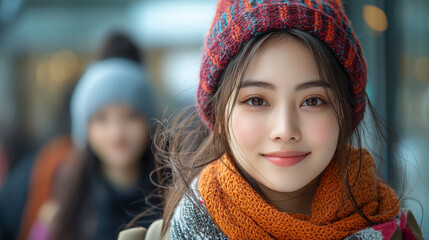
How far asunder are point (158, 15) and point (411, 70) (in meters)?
4.32

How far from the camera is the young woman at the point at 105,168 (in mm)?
2791

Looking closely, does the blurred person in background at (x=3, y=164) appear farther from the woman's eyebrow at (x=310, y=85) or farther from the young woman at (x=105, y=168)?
the woman's eyebrow at (x=310, y=85)

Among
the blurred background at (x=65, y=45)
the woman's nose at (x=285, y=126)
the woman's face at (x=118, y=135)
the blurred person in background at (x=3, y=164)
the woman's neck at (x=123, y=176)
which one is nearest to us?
the woman's nose at (x=285, y=126)

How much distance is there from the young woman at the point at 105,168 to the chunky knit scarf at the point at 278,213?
1.27 metres

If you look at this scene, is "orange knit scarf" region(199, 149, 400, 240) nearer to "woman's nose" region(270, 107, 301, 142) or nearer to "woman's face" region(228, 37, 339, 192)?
"woman's face" region(228, 37, 339, 192)

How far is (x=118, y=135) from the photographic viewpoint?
9.04 feet

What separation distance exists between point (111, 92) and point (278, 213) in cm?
186

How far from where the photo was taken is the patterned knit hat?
1383 millimetres

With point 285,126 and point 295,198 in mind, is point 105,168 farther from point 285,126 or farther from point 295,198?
point 285,126

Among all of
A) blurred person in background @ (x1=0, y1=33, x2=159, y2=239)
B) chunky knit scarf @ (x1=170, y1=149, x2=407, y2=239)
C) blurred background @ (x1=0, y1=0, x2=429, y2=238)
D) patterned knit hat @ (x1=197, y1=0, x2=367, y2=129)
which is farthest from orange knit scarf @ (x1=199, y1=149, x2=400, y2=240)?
blurred background @ (x1=0, y1=0, x2=429, y2=238)

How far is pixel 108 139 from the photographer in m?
2.77

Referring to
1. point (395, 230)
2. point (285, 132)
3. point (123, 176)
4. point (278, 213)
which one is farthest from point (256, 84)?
point (123, 176)

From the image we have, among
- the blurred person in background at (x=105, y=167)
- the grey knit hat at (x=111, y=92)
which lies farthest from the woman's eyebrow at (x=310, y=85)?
the grey knit hat at (x=111, y=92)

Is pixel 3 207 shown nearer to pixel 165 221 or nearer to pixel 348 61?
→ pixel 165 221
